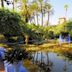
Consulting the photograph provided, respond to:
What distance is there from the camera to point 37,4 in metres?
45.1

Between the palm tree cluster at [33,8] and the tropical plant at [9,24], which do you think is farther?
the palm tree cluster at [33,8]

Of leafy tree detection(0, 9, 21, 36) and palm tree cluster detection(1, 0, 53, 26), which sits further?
palm tree cluster detection(1, 0, 53, 26)

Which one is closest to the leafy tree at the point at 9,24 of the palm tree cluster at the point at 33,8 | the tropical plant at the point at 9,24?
the tropical plant at the point at 9,24

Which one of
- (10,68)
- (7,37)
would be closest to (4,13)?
(10,68)

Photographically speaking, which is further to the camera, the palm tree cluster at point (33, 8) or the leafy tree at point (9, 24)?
the palm tree cluster at point (33, 8)

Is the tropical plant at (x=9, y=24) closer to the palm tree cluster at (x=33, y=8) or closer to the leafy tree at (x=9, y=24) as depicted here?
the leafy tree at (x=9, y=24)

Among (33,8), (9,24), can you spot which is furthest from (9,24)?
(33,8)

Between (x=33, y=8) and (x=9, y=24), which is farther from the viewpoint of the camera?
(x=33, y=8)

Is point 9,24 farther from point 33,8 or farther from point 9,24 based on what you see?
point 33,8

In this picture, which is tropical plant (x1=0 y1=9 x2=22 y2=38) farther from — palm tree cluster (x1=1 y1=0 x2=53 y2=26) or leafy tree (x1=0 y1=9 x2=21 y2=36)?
palm tree cluster (x1=1 y1=0 x2=53 y2=26)

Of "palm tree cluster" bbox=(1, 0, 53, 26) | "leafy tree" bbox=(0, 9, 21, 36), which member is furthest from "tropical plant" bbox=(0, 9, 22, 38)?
"palm tree cluster" bbox=(1, 0, 53, 26)

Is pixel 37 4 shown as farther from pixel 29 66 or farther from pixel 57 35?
pixel 29 66

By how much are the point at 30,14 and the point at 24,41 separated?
11.4 m

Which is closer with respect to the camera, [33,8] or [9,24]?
[9,24]
